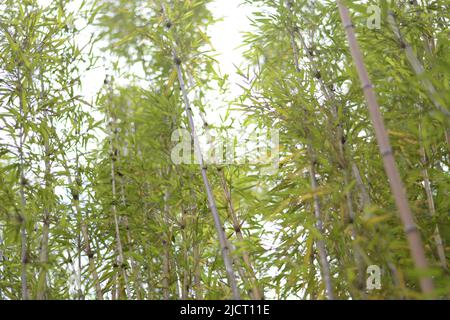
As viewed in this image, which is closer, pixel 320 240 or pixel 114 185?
pixel 320 240

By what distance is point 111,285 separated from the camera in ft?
10.3

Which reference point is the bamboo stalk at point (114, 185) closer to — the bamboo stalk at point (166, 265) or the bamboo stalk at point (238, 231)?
the bamboo stalk at point (166, 265)

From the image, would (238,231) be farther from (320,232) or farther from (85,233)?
(85,233)

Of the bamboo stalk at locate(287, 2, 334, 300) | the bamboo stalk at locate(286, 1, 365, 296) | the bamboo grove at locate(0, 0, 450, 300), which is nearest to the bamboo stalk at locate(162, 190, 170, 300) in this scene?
the bamboo grove at locate(0, 0, 450, 300)

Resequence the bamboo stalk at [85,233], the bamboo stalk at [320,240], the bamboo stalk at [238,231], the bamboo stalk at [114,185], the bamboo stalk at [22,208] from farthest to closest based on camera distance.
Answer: the bamboo stalk at [85,233] < the bamboo stalk at [114,185] < the bamboo stalk at [238,231] < the bamboo stalk at [22,208] < the bamboo stalk at [320,240]

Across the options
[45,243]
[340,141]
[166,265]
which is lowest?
[166,265]

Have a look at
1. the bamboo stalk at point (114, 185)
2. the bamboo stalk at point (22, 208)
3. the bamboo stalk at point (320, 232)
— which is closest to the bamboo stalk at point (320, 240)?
the bamboo stalk at point (320, 232)

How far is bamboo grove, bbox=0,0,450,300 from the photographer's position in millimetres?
2545

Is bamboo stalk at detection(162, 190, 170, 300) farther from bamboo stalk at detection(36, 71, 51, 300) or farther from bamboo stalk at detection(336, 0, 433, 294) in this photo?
bamboo stalk at detection(336, 0, 433, 294)

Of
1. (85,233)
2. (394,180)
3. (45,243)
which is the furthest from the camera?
(85,233)

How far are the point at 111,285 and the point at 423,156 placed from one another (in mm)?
2119

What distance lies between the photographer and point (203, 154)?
3.22 metres

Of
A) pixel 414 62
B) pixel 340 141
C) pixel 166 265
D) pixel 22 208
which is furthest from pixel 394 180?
pixel 22 208

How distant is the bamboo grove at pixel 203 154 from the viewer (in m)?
2.54
